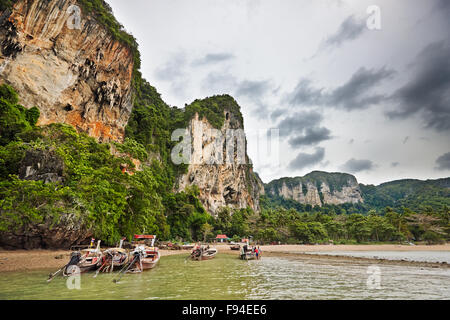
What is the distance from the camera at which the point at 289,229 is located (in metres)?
49.5

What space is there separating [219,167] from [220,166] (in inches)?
25.3

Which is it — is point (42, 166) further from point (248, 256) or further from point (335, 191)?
point (335, 191)

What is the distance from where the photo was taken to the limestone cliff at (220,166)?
193 feet

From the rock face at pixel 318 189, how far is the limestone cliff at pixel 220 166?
87.7 metres

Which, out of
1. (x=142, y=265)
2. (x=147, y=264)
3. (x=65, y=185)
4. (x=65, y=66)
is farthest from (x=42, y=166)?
(x=65, y=66)

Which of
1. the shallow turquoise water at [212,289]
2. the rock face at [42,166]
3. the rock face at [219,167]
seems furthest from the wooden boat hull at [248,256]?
the rock face at [219,167]

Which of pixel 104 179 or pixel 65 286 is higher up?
pixel 104 179

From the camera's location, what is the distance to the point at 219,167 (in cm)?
6694

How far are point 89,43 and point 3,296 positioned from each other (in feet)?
95.2

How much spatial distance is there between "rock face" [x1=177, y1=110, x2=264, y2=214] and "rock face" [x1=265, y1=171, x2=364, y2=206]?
88708 millimetres

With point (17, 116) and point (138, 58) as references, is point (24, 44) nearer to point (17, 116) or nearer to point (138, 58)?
point (17, 116)

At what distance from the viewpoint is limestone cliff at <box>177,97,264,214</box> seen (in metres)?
58.8

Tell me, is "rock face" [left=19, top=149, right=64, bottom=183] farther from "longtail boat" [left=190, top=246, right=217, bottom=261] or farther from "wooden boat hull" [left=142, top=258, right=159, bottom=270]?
"longtail boat" [left=190, top=246, right=217, bottom=261]
